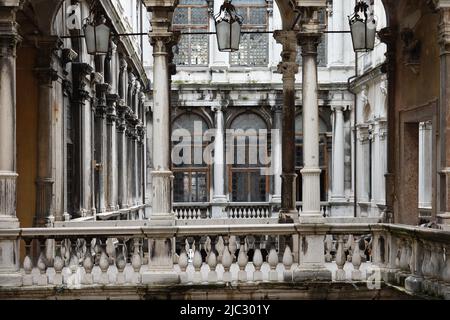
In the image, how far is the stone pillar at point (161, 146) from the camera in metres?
12.1

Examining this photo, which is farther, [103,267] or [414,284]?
[103,267]

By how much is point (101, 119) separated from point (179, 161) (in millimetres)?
14659

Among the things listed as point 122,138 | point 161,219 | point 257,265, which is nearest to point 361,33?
point 257,265

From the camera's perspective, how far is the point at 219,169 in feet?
125

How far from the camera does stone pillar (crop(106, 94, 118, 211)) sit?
25.1 m

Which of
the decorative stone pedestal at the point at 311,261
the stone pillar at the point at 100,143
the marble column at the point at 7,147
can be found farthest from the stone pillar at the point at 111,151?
the decorative stone pedestal at the point at 311,261

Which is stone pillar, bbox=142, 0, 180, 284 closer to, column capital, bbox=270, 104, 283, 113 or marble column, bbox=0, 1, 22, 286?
marble column, bbox=0, 1, 22, 286

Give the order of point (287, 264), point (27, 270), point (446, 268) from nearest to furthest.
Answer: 1. point (446, 268)
2. point (27, 270)
3. point (287, 264)

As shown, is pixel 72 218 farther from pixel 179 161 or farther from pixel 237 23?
pixel 179 161

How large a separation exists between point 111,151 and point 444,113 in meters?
15.3

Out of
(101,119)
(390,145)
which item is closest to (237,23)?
(390,145)

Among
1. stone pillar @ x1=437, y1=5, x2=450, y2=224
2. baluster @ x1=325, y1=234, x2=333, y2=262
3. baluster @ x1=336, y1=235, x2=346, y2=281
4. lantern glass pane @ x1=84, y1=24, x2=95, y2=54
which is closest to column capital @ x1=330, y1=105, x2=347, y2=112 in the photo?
baluster @ x1=325, y1=234, x2=333, y2=262

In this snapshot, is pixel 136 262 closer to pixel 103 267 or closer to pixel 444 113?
pixel 103 267
